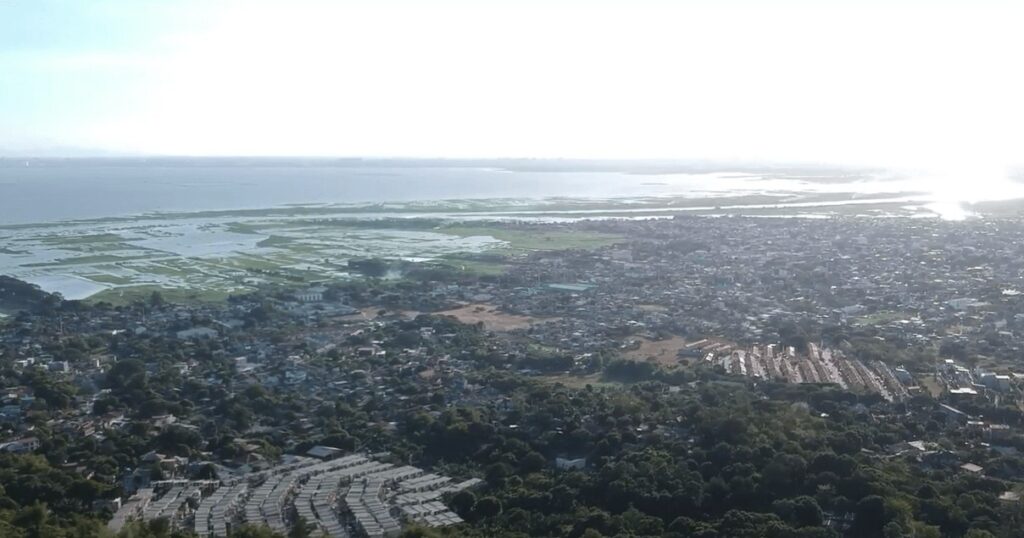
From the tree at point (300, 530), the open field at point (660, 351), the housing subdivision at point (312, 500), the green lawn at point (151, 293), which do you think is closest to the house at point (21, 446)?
the housing subdivision at point (312, 500)

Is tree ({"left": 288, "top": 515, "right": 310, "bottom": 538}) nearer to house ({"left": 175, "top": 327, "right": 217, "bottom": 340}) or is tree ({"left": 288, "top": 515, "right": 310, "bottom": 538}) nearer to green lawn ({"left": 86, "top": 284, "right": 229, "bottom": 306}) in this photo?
house ({"left": 175, "top": 327, "right": 217, "bottom": 340})

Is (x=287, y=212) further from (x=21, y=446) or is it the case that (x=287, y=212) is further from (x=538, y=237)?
(x=21, y=446)

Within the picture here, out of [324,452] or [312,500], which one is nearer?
[312,500]

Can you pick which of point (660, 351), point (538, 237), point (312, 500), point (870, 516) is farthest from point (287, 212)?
point (870, 516)

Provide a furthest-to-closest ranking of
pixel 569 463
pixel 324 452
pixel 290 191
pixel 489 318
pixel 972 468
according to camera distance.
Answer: pixel 290 191, pixel 489 318, pixel 324 452, pixel 569 463, pixel 972 468

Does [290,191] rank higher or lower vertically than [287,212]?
lower

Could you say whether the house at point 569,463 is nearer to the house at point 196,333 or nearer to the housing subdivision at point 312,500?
the housing subdivision at point 312,500

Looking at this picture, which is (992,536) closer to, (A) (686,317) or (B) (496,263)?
(A) (686,317)

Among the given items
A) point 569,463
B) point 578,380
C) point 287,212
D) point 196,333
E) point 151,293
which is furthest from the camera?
point 287,212

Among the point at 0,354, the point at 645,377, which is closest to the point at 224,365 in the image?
the point at 0,354
